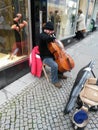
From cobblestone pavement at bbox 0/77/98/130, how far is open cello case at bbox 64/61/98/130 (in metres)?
0.19

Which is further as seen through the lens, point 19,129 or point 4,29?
point 4,29

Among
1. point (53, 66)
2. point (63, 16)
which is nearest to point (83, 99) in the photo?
point (53, 66)

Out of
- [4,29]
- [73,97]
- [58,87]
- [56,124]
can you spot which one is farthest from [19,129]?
[4,29]

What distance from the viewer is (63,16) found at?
575cm

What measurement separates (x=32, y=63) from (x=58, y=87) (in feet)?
2.61

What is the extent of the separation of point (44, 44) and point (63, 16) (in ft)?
9.81

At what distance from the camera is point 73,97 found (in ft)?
7.73

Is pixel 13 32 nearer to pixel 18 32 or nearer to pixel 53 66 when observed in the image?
pixel 18 32

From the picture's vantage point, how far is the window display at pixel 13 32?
346cm

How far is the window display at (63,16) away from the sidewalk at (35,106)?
2272mm

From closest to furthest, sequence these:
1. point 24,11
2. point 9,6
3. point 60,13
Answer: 1. point 9,6
2. point 24,11
3. point 60,13

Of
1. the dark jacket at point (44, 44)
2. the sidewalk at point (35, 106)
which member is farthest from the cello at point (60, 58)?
the sidewalk at point (35, 106)

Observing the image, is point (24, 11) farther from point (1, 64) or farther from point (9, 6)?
point (1, 64)

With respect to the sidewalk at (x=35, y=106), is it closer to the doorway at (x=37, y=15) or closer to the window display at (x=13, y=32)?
the window display at (x=13, y=32)
